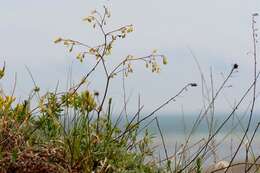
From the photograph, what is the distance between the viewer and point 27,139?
409 cm

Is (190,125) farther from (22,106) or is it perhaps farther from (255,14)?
(22,106)

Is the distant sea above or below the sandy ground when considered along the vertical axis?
above

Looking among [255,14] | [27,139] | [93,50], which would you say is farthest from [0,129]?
[255,14]

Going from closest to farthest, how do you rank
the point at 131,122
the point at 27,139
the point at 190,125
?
the point at 27,139
the point at 131,122
the point at 190,125

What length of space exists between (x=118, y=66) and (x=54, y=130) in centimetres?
60

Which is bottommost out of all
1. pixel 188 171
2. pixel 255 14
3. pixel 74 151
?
pixel 188 171

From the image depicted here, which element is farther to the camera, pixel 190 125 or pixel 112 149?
pixel 190 125

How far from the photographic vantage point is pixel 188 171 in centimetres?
425

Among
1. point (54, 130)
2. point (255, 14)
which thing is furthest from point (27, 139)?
point (255, 14)

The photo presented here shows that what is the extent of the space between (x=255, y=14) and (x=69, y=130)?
1.50 metres

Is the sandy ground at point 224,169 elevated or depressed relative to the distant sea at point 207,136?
depressed

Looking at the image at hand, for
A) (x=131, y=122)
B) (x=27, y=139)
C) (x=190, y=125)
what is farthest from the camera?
(x=190, y=125)

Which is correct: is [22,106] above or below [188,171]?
above

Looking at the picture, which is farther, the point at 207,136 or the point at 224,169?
the point at 224,169
